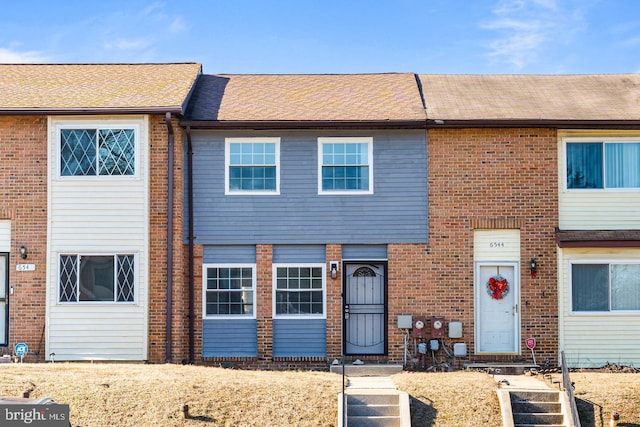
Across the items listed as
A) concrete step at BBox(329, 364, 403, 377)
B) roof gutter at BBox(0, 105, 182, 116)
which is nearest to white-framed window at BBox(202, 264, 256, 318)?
concrete step at BBox(329, 364, 403, 377)

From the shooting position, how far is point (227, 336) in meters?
16.0

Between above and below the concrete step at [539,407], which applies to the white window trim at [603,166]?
above

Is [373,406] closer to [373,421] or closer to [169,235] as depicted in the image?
[373,421]

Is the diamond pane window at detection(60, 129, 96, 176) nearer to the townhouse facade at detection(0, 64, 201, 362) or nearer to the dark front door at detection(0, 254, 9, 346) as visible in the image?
the townhouse facade at detection(0, 64, 201, 362)

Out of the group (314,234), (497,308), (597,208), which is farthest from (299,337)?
(597,208)

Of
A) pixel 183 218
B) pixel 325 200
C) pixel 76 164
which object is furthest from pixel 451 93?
pixel 76 164

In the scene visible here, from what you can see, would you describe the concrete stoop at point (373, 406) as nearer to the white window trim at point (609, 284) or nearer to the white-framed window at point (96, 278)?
the white window trim at point (609, 284)

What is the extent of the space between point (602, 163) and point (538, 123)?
1.64 m

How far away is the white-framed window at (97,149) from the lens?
15797mm

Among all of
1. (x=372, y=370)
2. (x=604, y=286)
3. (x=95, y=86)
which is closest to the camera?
(x=372, y=370)

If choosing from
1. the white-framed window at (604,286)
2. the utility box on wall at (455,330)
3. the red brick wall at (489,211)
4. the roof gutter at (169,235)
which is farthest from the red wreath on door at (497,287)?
the roof gutter at (169,235)

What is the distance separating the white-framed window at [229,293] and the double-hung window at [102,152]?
9.10ft

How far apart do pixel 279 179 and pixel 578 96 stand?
7.30 meters

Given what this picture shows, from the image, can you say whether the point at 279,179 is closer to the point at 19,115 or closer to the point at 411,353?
the point at 411,353
